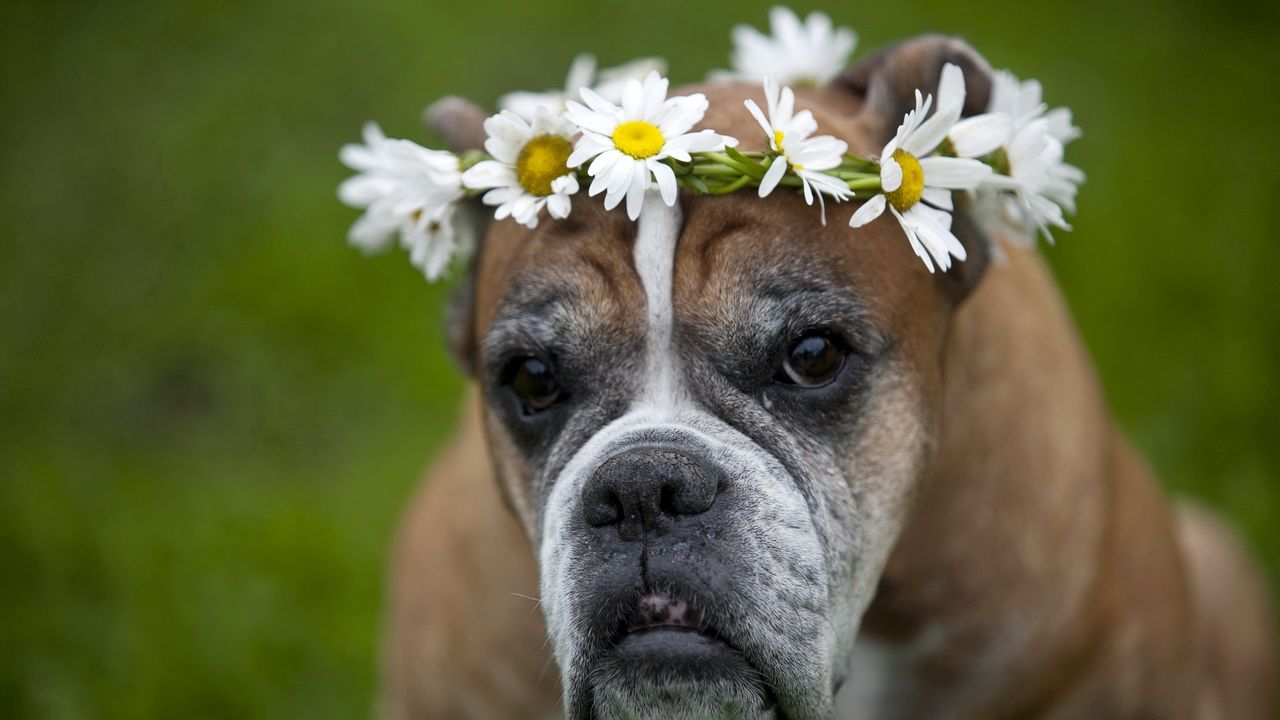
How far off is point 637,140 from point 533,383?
49 cm

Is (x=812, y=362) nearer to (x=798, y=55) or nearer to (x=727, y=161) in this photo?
(x=727, y=161)

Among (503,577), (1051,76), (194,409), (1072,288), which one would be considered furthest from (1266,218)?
(194,409)

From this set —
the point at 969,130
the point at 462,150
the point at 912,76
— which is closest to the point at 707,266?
the point at 969,130

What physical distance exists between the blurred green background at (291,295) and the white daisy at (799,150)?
2513mm

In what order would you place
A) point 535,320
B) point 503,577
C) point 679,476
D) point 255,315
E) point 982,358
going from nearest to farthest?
point 679,476
point 535,320
point 982,358
point 503,577
point 255,315

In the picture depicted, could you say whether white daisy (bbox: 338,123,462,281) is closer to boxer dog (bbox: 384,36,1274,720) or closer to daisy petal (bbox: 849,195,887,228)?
boxer dog (bbox: 384,36,1274,720)

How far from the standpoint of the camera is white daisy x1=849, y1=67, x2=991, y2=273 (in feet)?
7.32

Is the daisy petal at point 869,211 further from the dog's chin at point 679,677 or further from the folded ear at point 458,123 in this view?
the folded ear at point 458,123

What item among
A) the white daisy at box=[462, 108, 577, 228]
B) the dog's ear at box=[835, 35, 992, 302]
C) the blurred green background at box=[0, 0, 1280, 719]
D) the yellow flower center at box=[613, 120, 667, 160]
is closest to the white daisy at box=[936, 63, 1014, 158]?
the dog's ear at box=[835, 35, 992, 302]

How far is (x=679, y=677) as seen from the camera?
2.16 m

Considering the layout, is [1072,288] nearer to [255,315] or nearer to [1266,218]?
[1266,218]

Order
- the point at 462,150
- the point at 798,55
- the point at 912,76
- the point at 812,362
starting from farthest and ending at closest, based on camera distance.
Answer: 1. the point at 798,55
2. the point at 462,150
3. the point at 912,76
4. the point at 812,362

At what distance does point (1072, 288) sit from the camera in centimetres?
492

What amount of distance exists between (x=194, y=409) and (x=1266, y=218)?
3.99 meters
